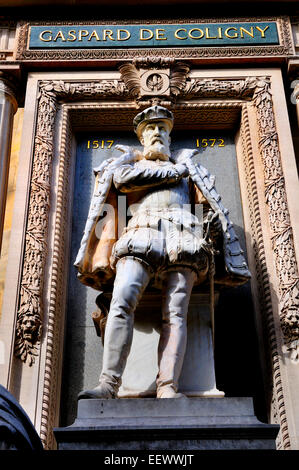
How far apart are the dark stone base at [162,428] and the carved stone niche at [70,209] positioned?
1.58m

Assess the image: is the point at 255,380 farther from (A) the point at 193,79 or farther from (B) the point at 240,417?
(A) the point at 193,79

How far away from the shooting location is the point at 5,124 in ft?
29.9

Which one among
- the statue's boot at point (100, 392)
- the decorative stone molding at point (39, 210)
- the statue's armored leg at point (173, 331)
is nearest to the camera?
the statue's boot at point (100, 392)

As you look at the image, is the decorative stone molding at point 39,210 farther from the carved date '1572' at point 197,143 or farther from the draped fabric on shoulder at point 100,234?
the draped fabric on shoulder at point 100,234

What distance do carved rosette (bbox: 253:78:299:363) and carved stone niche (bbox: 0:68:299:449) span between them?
0.01 metres

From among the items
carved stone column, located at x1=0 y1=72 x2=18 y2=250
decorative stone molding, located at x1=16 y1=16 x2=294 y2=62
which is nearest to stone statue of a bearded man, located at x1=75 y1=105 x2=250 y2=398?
carved stone column, located at x1=0 y1=72 x2=18 y2=250

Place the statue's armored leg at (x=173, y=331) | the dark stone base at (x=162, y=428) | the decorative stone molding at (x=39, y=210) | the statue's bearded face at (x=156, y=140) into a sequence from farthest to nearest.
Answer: the statue's bearded face at (x=156, y=140), the decorative stone molding at (x=39, y=210), the statue's armored leg at (x=173, y=331), the dark stone base at (x=162, y=428)

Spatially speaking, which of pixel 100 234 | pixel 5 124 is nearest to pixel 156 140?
pixel 100 234

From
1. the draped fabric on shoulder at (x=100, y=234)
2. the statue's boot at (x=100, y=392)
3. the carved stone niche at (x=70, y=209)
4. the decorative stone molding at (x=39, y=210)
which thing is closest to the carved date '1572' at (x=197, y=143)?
the carved stone niche at (x=70, y=209)

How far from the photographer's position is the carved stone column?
8.68 metres

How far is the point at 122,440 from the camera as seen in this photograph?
5207mm

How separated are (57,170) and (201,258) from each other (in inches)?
108

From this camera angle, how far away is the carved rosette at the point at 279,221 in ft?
24.7

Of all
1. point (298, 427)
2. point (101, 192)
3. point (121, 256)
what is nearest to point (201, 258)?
point (121, 256)
